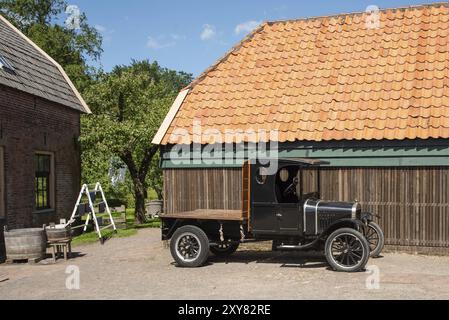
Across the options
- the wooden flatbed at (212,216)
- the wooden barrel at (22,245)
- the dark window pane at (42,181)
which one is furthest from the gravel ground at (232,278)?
the dark window pane at (42,181)

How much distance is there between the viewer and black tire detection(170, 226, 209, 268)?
10.2 meters

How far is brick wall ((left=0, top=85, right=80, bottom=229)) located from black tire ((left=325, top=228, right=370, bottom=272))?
30.5 ft

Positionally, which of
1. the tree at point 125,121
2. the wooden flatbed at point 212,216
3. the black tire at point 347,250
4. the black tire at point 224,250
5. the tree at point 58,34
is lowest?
the black tire at point 224,250

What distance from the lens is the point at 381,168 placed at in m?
11.6

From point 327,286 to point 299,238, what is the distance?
1845 mm

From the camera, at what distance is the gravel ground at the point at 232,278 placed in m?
7.80

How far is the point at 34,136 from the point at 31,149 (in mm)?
459

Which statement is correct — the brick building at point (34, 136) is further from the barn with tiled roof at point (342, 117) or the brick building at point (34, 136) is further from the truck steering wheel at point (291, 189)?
the truck steering wheel at point (291, 189)

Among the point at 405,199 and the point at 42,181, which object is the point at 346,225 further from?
the point at 42,181

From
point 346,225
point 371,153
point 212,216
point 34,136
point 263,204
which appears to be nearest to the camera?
point 346,225

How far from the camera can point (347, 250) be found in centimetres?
935

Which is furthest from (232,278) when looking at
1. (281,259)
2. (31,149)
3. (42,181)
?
(42,181)

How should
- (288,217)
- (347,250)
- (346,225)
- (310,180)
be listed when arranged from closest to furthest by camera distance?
(347,250) < (346,225) < (288,217) < (310,180)
